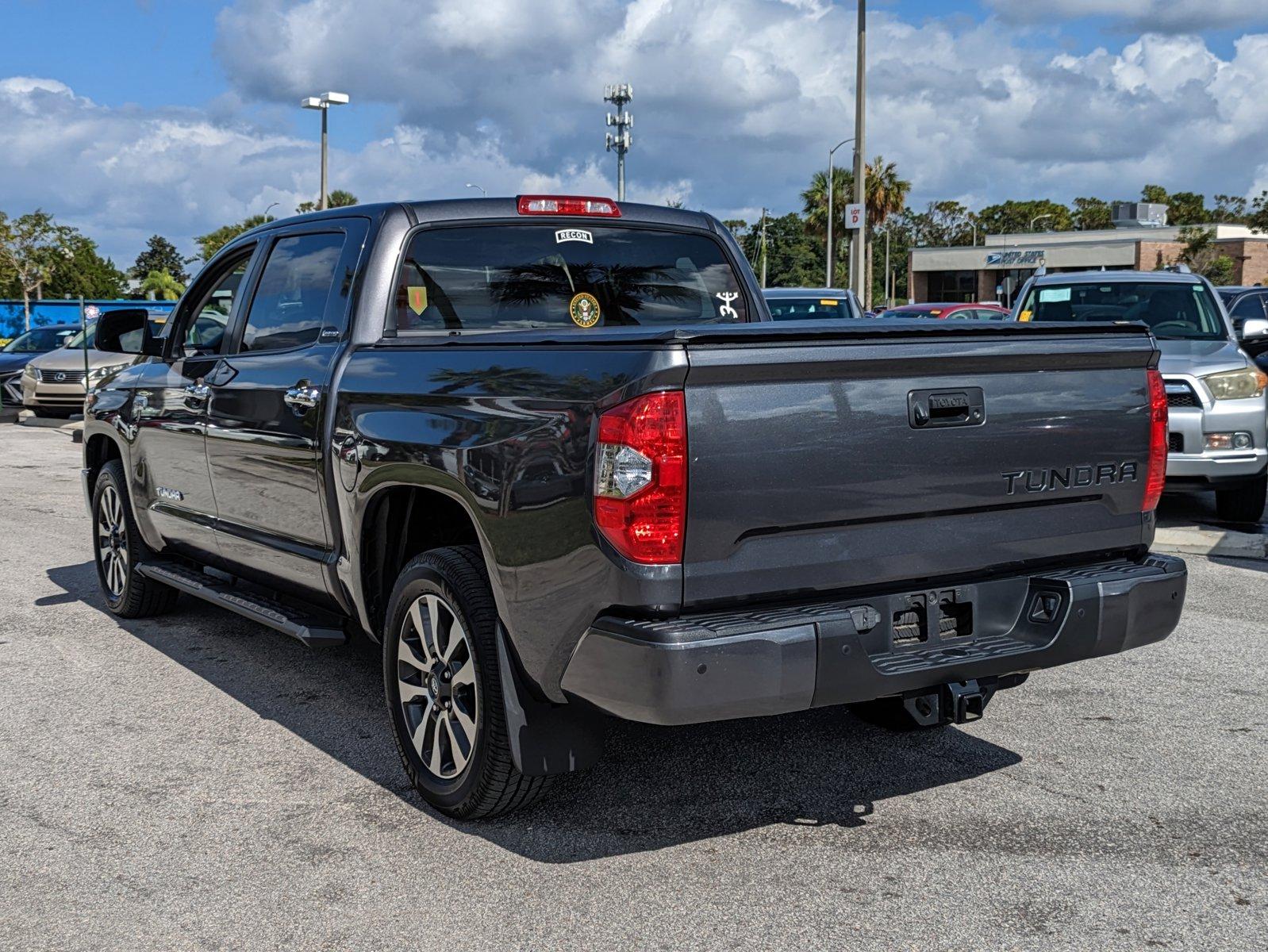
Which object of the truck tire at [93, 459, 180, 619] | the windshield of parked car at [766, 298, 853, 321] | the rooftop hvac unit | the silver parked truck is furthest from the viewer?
the rooftop hvac unit

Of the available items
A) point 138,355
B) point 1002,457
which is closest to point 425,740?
point 1002,457

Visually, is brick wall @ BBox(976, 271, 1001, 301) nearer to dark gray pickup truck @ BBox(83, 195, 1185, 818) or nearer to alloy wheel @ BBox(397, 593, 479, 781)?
dark gray pickup truck @ BBox(83, 195, 1185, 818)

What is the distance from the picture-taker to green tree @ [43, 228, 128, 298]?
8475 centimetres

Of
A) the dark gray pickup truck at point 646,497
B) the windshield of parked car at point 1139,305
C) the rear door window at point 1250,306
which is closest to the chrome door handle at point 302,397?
the dark gray pickup truck at point 646,497

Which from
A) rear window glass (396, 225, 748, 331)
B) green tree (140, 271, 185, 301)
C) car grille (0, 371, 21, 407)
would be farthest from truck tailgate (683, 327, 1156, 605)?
green tree (140, 271, 185, 301)

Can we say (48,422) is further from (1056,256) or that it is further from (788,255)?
(788,255)

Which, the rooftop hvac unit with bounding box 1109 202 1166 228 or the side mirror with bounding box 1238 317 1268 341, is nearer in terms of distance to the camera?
the side mirror with bounding box 1238 317 1268 341

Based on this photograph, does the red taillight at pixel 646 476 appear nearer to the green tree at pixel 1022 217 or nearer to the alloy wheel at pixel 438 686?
the alloy wheel at pixel 438 686

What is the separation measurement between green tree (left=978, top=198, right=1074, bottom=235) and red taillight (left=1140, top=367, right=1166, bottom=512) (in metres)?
110

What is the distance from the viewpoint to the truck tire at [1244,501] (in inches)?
378

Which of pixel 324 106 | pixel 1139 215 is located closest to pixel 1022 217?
pixel 1139 215

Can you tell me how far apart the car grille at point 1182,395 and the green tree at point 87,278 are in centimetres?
6630

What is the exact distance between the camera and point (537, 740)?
3.82 meters

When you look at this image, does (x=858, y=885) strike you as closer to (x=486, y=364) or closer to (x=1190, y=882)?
(x=1190, y=882)
